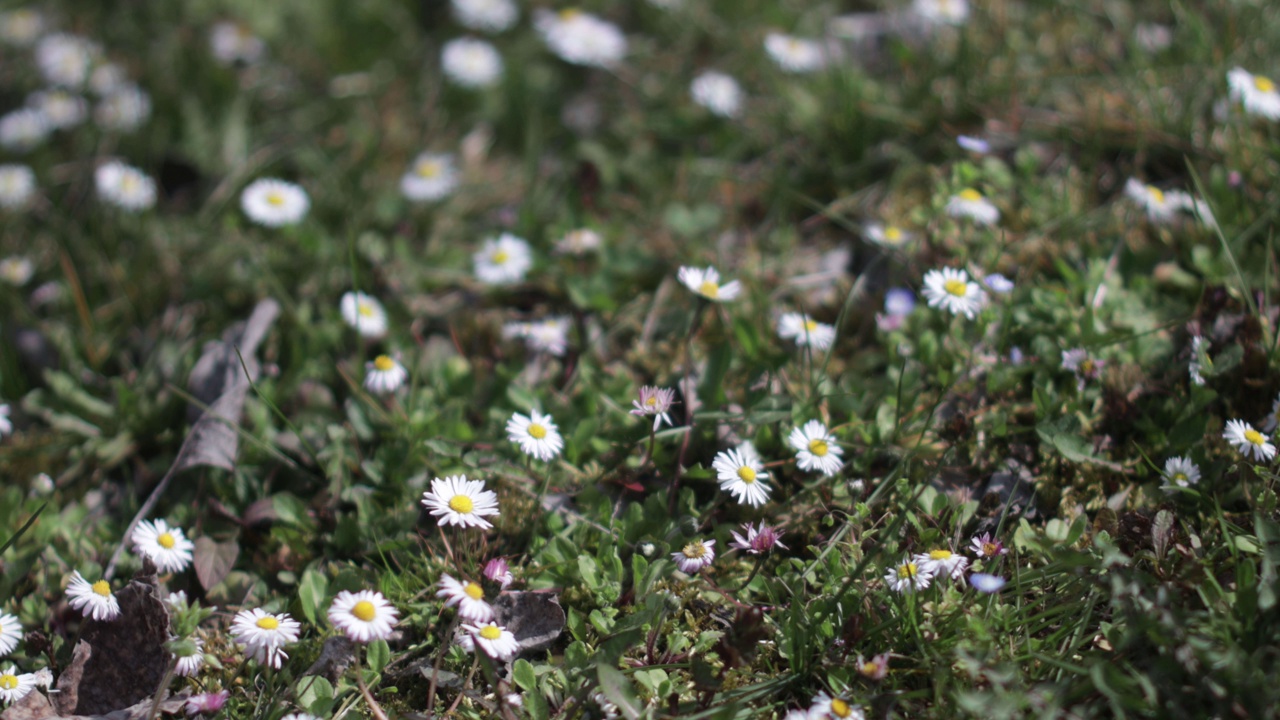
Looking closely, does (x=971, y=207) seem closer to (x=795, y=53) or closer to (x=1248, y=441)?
(x=1248, y=441)

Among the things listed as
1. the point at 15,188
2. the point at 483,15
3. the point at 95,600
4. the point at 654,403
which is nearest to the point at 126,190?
the point at 15,188

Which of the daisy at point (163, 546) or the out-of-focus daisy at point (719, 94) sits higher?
the out-of-focus daisy at point (719, 94)

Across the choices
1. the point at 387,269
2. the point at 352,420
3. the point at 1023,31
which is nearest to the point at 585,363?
the point at 352,420

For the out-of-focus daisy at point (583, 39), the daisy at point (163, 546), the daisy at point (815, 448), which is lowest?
the daisy at point (163, 546)

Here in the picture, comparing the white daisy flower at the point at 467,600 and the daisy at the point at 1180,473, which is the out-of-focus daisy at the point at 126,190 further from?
the daisy at the point at 1180,473

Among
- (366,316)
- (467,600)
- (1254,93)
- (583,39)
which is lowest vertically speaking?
(366,316)

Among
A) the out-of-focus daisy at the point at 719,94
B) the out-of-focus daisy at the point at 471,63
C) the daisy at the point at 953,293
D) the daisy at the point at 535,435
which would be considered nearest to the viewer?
the daisy at the point at 535,435

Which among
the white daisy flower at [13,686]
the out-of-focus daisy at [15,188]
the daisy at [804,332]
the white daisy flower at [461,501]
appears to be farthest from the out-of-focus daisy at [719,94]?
the white daisy flower at [13,686]
